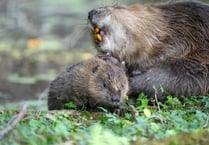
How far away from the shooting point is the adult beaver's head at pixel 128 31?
692 cm

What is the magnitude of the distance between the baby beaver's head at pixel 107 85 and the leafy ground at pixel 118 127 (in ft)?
0.39

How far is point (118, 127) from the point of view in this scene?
5254 mm

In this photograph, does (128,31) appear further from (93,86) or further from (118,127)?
(118,127)

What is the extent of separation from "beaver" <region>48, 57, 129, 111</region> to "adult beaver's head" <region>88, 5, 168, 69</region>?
286 mm

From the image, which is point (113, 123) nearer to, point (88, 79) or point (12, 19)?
point (88, 79)

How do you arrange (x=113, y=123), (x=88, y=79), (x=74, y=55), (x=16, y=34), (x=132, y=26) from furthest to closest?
(x=16, y=34) < (x=74, y=55) < (x=132, y=26) < (x=88, y=79) < (x=113, y=123)

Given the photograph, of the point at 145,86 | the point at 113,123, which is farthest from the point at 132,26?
the point at 113,123

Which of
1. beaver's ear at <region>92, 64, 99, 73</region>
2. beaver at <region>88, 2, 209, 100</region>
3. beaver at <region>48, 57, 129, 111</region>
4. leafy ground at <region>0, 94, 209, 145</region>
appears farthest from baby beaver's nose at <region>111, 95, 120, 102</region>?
beaver at <region>88, 2, 209, 100</region>

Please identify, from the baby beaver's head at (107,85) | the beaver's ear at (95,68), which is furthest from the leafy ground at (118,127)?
the beaver's ear at (95,68)

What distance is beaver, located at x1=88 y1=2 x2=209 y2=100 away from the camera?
23.1 feet

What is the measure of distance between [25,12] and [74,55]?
10.8ft

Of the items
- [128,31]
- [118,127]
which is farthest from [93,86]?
[118,127]

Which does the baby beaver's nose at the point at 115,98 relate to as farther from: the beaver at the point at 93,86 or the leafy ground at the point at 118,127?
the leafy ground at the point at 118,127

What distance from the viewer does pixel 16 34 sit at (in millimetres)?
15125
